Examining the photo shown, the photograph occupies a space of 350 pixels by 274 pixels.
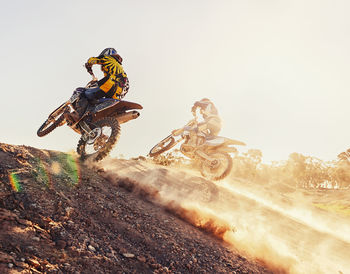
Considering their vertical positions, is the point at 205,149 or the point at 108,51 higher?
the point at 108,51

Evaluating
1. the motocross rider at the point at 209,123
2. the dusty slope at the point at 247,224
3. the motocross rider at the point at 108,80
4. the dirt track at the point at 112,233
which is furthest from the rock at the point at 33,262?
the motocross rider at the point at 209,123

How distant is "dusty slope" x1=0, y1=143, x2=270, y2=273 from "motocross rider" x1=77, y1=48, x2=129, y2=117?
286cm

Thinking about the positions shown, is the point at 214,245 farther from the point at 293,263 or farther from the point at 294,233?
the point at 294,233

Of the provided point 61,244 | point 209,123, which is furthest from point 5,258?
point 209,123

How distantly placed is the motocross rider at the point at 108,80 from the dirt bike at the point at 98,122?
199 mm

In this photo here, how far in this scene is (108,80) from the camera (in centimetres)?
783

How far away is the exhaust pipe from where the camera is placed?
7854 millimetres

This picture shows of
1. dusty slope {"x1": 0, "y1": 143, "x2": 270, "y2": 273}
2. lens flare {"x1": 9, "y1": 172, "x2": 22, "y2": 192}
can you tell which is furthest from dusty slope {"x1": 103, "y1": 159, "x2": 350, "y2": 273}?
lens flare {"x1": 9, "y1": 172, "x2": 22, "y2": 192}

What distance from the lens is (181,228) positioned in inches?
202

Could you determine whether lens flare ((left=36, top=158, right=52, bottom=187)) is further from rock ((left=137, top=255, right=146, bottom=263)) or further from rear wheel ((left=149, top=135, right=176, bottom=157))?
rear wheel ((left=149, top=135, right=176, bottom=157))

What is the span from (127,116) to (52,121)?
386 cm

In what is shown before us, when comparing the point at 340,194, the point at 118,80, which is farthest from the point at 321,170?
the point at 118,80

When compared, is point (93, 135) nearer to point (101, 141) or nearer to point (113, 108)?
point (101, 141)

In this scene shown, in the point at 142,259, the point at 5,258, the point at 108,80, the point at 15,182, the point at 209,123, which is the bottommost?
the point at 5,258
